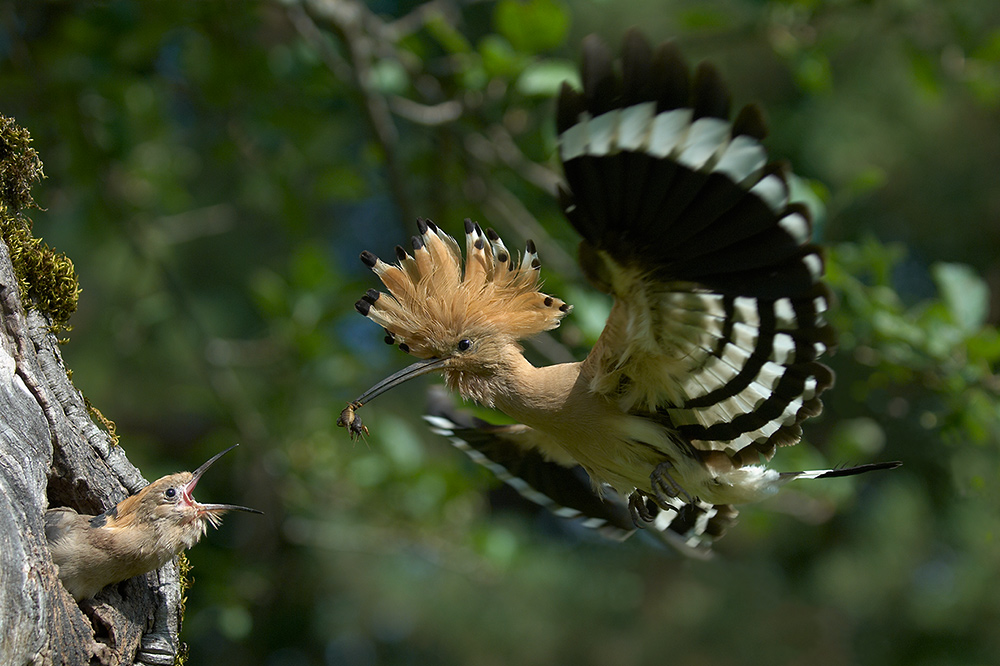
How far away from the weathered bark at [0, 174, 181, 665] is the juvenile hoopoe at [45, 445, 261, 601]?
0.09ft

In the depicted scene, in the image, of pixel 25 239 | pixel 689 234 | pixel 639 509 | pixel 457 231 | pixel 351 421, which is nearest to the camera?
pixel 689 234

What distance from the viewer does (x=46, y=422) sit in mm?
1246

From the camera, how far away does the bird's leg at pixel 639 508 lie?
177cm

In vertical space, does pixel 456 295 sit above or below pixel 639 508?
above

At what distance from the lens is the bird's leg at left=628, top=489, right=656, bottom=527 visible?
1770 millimetres

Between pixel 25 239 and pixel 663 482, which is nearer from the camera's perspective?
pixel 25 239

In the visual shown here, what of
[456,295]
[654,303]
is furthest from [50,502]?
[654,303]

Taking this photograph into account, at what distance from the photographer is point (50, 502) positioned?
1336 mm

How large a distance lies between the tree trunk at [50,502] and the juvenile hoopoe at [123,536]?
27 millimetres

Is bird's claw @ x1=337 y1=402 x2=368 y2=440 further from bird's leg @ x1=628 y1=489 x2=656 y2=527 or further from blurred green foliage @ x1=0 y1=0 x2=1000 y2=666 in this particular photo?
blurred green foliage @ x1=0 y1=0 x2=1000 y2=666

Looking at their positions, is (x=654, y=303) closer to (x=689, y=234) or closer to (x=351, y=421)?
(x=689, y=234)

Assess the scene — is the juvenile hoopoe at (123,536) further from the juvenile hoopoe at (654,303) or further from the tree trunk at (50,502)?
the juvenile hoopoe at (654,303)

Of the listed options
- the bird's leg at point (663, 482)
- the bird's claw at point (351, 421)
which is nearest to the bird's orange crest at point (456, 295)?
the bird's claw at point (351, 421)

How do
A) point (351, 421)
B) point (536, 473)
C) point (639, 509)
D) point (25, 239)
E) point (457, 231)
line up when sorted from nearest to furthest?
1. point (25, 239)
2. point (351, 421)
3. point (639, 509)
4. point (536, 473)
5. point (457, 231)
